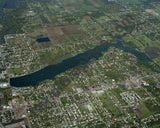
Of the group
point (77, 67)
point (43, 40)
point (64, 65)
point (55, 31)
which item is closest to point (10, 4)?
point (55, 31)

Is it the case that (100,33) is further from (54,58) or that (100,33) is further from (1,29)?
(1,29)

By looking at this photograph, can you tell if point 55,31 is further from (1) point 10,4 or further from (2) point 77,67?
(1) point 10,4

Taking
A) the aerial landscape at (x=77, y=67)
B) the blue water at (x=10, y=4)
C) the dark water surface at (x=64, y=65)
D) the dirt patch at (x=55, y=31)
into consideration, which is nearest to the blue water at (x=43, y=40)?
the aerial landscape at (x=77, y=67)

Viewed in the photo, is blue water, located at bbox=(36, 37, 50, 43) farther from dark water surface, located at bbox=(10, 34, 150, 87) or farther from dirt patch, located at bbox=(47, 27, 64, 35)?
dark water surface, located at bbox=(10, 34, 150, 87)

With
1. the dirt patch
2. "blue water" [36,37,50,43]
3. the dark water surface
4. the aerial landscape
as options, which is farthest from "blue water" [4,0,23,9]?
the dark water surface

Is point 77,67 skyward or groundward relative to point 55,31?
groundward

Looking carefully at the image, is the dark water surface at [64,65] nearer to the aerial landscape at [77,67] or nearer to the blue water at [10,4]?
the aerial landscape at [77,67]
